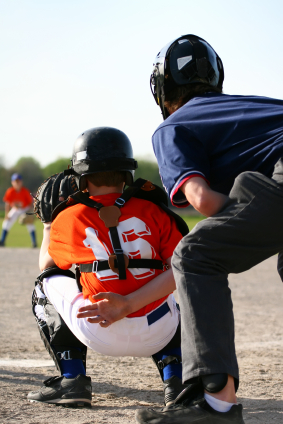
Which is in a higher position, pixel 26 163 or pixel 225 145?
pixel 225 145

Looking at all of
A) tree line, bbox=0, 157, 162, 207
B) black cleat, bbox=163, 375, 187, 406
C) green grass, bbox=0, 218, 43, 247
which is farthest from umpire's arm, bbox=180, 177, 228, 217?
tree line, bbox=0, 157, 162, 207

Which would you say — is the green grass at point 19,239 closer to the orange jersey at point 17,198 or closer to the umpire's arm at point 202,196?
the orange jersey at point 17,198

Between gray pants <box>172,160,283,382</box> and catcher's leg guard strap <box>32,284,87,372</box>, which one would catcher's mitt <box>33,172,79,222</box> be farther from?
gray pants <box>172,160,283,382</box>

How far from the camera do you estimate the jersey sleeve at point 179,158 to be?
190 cm

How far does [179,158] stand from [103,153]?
71cm

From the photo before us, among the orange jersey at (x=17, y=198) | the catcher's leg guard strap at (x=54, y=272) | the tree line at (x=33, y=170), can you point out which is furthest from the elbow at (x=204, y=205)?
the tree line at (x=33, y=170)

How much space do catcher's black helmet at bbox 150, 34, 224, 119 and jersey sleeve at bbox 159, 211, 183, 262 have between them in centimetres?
53

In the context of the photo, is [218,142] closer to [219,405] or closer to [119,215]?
[119,215]

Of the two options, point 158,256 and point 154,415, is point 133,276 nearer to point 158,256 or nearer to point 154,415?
point 158,256

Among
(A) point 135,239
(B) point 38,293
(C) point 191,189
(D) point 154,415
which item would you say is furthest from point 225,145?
(B) point 38,293

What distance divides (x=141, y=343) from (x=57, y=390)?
52 cm

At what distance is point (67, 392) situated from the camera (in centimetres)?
239

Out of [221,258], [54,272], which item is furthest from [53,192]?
[221,258]

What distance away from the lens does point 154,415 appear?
1.85m
